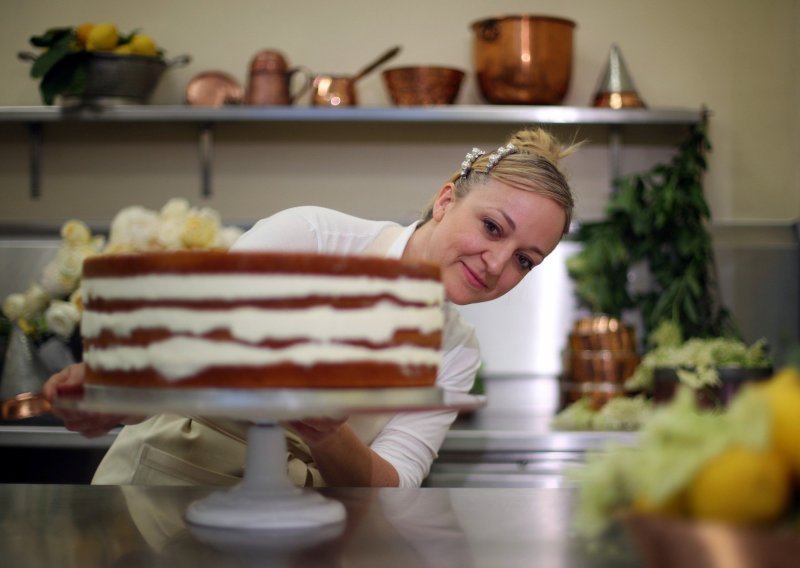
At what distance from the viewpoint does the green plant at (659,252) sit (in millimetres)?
2695

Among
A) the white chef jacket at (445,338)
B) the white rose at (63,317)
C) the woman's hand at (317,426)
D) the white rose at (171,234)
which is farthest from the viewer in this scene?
the white rose at (63,317)

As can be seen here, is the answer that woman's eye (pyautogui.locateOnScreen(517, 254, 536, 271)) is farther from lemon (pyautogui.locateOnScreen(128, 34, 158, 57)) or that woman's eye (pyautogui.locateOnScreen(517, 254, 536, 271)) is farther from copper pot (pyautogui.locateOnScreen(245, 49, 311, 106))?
lemon (pyautogui.locateOnScreen(128, 34, 158, 57))

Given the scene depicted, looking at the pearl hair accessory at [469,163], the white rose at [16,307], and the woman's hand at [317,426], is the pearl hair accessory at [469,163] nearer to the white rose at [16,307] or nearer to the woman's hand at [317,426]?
the woman's hand at [317,426]

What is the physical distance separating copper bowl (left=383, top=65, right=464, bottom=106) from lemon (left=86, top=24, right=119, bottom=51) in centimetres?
68

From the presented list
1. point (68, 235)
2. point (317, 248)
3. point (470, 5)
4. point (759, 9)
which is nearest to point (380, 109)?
point (470, 5)

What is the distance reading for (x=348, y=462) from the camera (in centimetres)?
120

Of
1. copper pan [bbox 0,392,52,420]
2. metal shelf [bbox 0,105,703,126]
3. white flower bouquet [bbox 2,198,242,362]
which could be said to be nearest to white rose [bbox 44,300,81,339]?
white flower bouquet [bbox 2,198,242,362]

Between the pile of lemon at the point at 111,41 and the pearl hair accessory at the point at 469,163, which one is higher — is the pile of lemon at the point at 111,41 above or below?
above

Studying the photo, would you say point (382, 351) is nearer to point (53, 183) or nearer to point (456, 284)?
point (456, 284)

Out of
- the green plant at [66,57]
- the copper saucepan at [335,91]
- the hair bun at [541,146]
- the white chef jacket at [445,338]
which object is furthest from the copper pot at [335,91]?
the white chef jacket at [445,338]

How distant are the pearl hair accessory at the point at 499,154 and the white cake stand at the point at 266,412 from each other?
31.3 inches

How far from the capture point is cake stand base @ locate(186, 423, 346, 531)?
2.75ft

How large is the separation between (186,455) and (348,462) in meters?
0.25

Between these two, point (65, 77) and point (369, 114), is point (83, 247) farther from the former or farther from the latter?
point (369, 114)
